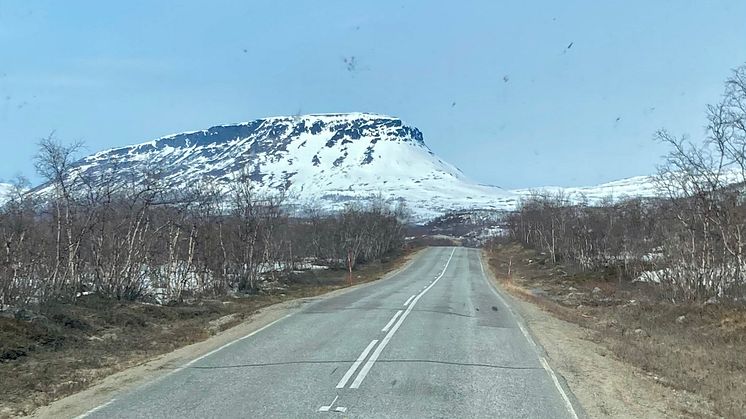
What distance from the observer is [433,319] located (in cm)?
1889

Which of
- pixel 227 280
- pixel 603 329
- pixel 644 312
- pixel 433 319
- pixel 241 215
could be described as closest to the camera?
pixel 433 319

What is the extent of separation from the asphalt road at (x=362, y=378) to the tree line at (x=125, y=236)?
7276 mm

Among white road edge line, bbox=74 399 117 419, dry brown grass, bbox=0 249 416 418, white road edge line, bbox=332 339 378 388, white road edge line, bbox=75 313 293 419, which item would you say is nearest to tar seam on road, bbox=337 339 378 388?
white road edge line, bbox=332 339 378 388

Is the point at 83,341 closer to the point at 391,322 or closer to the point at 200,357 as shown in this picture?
the point at 200,357

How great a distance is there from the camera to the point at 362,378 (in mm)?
9883

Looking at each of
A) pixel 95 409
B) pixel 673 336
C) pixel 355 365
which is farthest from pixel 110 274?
pixel 673 336

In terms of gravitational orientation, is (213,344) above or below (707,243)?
below

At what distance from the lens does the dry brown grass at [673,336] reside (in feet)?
36.9

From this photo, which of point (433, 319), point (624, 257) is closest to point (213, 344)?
point (433, 319)

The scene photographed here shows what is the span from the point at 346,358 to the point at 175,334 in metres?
6.68

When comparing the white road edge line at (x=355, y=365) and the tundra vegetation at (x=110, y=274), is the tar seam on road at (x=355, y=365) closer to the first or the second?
Result: the white road edge line at (x=355, y=365)

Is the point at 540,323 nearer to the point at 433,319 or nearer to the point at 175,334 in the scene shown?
the point at 433,319

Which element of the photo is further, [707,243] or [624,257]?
[624,257]

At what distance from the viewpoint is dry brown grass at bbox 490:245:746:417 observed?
1125 centimetres
